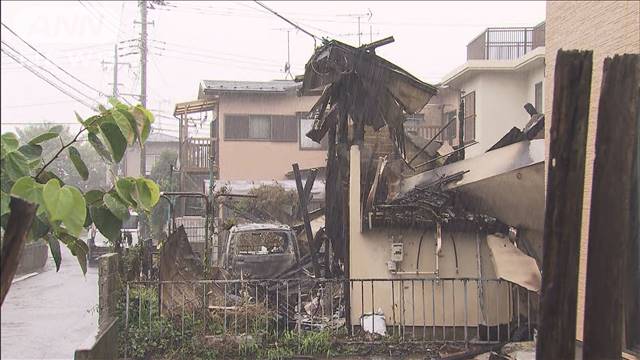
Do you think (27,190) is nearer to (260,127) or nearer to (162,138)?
(260,127)

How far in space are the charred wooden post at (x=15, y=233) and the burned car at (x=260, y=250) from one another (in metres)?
10.2

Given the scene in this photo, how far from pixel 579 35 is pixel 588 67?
17.8 ft

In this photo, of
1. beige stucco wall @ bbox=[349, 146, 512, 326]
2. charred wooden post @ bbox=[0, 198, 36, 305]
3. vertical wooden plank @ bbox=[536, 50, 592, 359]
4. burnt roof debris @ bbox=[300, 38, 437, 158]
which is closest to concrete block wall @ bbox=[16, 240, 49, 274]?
burnt roof debris @ bbox=[300, 38, 437, 158]

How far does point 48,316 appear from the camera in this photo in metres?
13.2

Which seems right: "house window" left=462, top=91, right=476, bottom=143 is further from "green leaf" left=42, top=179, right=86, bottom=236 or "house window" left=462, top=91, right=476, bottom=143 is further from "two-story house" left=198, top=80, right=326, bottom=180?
"green leaf" left=42, top=179, right=86, bottom=236

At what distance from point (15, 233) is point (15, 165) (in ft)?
1.57

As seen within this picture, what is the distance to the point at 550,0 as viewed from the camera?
304 inches

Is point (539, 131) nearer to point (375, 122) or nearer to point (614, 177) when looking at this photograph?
point (375, 122)

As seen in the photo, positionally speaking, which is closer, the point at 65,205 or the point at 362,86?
the point at 65,205

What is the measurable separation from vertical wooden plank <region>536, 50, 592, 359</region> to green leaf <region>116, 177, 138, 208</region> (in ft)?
5.04

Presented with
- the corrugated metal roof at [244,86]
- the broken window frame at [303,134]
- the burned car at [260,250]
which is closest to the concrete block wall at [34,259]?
the corrugated metal roof at [244,86]

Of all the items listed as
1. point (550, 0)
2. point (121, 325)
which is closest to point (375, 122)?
point (550, 0)

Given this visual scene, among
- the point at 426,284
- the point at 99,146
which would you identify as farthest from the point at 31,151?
the point at 426,284

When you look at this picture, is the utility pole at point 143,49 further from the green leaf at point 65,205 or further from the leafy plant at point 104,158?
the green leaf at point 65,205
